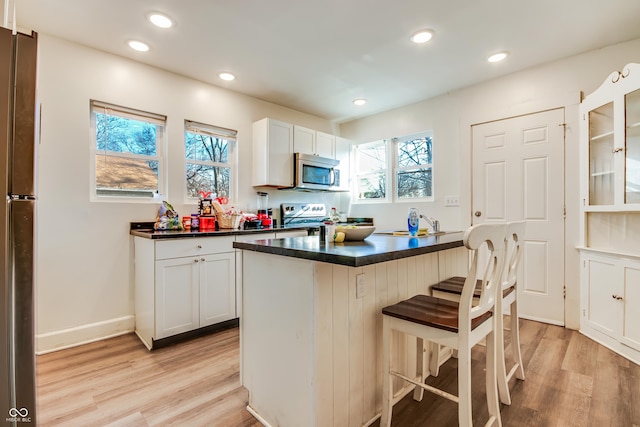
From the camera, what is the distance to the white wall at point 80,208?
94.5 inches

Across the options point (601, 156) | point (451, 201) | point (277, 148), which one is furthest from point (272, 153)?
point (601, 156)

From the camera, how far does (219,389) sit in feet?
6.08

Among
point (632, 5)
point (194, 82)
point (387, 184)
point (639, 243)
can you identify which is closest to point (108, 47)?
point (194, 82)

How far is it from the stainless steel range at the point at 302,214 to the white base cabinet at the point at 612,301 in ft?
9.08

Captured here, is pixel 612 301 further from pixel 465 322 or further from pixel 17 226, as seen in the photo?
pixel 17 226

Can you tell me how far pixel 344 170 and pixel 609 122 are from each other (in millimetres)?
2898

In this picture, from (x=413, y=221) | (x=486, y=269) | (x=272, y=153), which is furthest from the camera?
(x=272, y=153)

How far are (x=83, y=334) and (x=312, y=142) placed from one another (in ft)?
10.3

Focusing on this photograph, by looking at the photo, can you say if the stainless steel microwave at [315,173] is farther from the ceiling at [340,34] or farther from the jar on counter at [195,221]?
the jar on counter at [195,221]

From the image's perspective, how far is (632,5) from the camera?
208 centimetres

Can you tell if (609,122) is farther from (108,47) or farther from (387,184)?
(108,47)

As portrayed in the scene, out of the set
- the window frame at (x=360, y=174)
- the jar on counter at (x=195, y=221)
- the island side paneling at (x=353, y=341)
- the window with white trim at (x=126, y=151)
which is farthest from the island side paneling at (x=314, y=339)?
the window frame at (x=360, y=174)

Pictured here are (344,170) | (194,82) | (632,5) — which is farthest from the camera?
(344,170)

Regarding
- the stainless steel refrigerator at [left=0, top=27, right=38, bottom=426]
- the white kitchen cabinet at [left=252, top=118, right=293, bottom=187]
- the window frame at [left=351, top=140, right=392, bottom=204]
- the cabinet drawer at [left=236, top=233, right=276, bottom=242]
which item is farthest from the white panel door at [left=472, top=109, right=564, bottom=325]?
the stainless steel refrigerator at [left=0, top=27, right=38, bottom=426]
